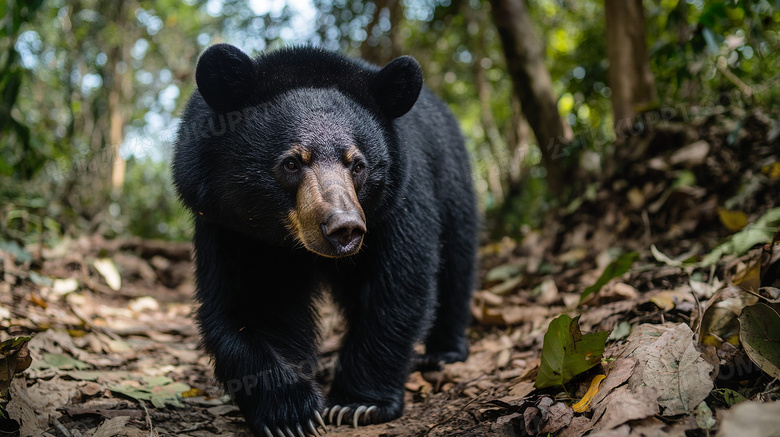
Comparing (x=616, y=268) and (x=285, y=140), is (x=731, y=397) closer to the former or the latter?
(x=616, y=268)

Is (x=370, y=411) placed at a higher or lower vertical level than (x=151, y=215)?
lower

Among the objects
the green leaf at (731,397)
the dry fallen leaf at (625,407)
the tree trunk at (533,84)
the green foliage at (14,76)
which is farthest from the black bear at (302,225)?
the tree trunk at (533,84)

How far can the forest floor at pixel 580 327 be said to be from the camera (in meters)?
1.93

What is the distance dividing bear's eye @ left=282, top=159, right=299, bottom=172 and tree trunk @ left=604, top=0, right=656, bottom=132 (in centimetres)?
367

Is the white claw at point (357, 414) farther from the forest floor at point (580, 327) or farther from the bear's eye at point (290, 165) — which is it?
the bear's eye at point (290, 165)

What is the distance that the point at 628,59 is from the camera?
16.8 feet

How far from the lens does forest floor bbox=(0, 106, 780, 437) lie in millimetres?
1926

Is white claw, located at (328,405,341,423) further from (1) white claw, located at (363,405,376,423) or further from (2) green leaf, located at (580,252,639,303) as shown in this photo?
(2) green leaf, located at (580,252,639,303)

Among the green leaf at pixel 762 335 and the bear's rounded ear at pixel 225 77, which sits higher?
the bear's rounded ear at pixel 225 77

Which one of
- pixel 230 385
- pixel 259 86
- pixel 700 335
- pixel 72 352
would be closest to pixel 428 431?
pixel 230 385

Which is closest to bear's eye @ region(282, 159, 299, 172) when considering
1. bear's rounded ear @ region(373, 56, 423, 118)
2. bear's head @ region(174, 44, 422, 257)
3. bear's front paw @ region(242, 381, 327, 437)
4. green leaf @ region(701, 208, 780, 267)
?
bear's head @ region(174, 44, 422, 257)

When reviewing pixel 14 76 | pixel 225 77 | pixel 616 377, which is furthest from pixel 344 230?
pixel 14 76

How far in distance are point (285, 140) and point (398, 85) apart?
69 cm

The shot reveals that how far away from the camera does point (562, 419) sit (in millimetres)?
1993
